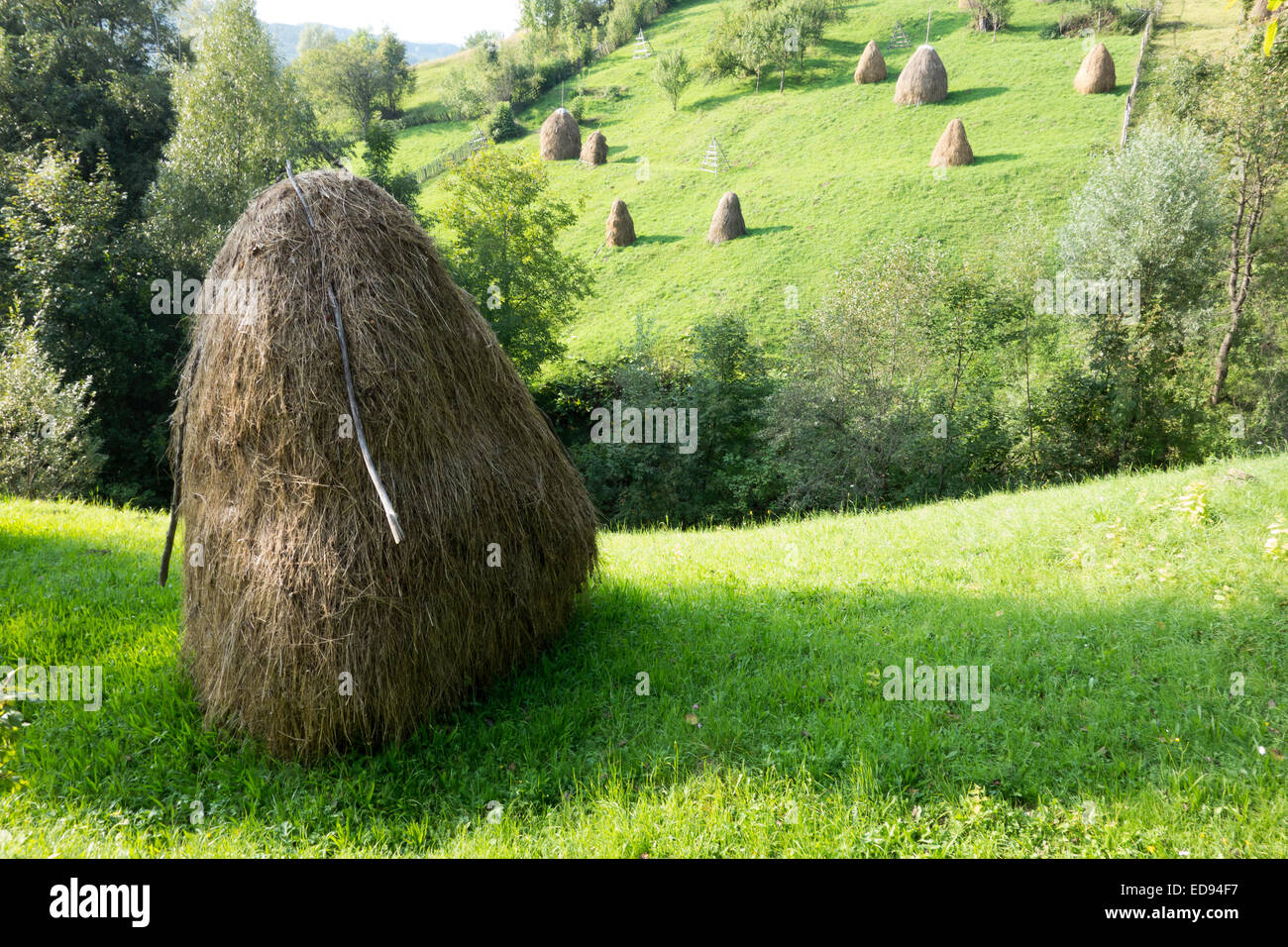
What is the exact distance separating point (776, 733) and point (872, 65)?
172ft

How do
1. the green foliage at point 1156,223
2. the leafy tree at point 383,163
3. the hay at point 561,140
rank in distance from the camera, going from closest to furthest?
the green foliage at point 1156,223, the leafy tree at point 383,163, the hay at point 561,140

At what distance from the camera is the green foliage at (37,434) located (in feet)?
50.7

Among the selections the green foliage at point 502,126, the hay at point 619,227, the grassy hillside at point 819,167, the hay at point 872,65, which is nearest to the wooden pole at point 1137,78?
the grassy hillside at point 819,167

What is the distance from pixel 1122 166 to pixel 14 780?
90.3ft

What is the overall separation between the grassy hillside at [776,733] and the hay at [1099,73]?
41.7 metres

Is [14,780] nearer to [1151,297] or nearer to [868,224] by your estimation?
[1151,297]

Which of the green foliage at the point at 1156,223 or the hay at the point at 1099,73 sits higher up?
the hay at the point at 1099,73

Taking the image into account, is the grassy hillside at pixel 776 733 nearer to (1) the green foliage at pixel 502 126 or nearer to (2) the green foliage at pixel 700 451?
(2) the green foliage at pixel 700 451

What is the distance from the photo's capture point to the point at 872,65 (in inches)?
1781

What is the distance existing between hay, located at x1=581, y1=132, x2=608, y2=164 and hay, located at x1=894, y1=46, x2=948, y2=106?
20.1 meters

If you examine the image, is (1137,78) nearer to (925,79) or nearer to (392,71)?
(925,79)

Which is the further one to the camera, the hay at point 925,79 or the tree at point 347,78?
the tree at point 347,78

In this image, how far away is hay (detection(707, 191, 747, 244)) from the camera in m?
34.7
